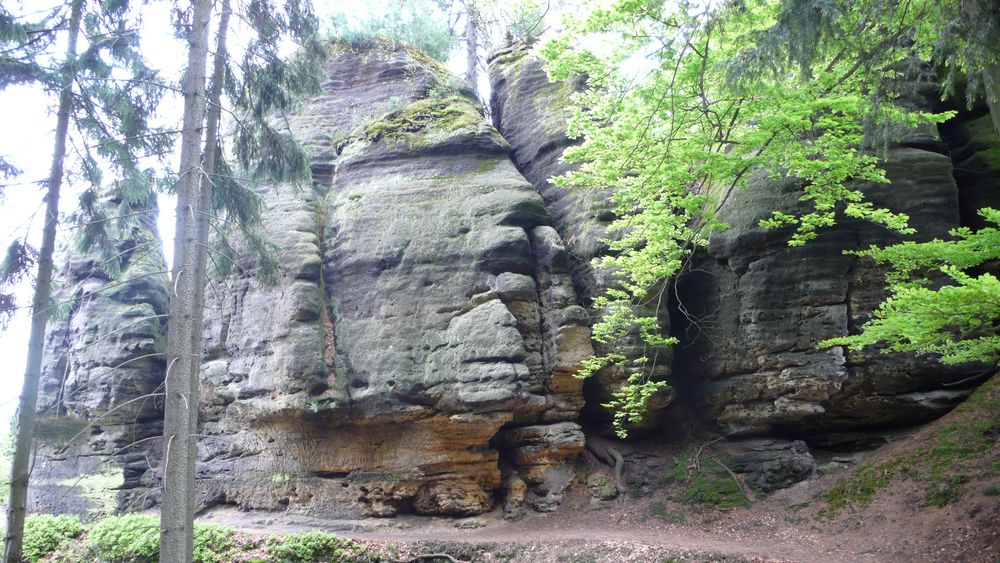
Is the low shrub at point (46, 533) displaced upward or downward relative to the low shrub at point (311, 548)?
upward

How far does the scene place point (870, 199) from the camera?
1212 centimetres

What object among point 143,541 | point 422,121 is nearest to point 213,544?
point 143,541

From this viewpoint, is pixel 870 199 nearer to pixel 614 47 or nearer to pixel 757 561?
pixel 614 47

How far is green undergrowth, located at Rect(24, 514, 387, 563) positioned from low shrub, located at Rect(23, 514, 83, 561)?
0.02 meters

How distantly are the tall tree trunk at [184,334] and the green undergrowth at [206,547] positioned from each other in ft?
10.6

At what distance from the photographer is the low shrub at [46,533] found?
476 inches

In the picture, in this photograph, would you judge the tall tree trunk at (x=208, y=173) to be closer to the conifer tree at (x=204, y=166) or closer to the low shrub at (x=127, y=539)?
the conifer tree at (x=204, y=166)

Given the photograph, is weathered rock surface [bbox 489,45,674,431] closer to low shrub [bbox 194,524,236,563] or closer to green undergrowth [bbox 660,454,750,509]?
green undergrowth [bbox 660,454,750,509]

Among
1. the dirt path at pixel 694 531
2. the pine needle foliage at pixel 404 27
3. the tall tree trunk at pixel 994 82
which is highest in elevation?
→ the pine needle foliage at pixel 404 27

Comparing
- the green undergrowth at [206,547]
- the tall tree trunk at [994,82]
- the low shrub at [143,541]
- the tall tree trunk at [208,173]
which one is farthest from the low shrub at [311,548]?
the tall tree trunk at [994,82]

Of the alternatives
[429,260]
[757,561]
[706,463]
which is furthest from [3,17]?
[706,463]

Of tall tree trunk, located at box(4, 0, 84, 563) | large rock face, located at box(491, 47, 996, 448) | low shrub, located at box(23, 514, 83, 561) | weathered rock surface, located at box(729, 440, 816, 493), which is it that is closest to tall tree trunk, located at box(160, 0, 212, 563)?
tall tree trunk, located at box(4, 0, 84, 563)

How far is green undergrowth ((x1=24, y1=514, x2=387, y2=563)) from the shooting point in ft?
35.3

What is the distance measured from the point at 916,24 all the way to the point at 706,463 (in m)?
9.02
